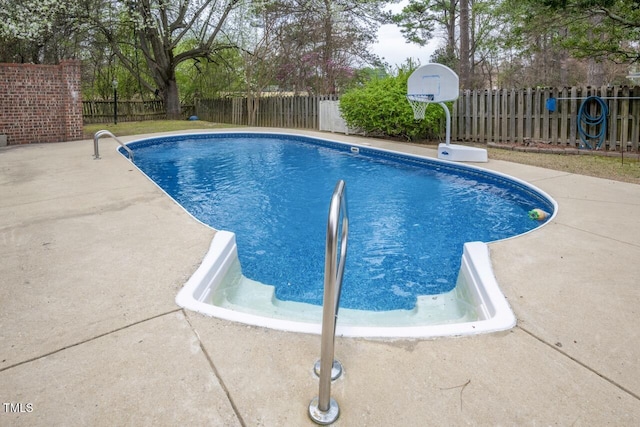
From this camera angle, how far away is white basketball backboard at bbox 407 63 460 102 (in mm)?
7625

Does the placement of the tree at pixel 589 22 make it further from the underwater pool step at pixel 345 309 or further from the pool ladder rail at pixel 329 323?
the pool ladder rail at pixel 329 323

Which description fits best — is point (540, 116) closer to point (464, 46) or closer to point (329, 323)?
point (329, 323)

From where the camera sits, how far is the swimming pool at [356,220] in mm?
3230

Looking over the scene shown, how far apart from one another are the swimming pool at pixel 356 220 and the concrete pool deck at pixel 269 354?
1.56 feet

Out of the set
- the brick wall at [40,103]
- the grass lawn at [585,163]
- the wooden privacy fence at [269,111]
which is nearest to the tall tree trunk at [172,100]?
the wooden privacy fence at [269,111]

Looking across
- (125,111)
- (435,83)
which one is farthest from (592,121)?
(125,111)

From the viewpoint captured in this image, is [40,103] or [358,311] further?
[40,103]

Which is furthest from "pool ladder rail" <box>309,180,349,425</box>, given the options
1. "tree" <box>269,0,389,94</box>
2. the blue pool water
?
"tree" <box>269,0,389,94</box>

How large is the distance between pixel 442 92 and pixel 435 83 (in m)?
0.22

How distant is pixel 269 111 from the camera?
15922 mm

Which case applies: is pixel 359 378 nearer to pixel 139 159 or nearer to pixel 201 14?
pixel 139 159

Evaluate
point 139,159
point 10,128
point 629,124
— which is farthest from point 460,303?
point 10,128

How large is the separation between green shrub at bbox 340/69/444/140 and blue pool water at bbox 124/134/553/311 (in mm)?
1456

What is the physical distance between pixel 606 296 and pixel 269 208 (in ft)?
13.0
